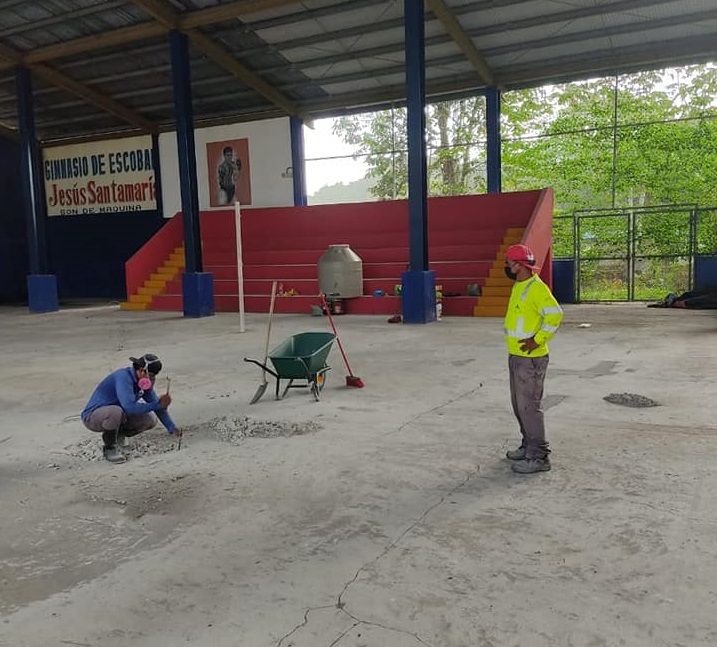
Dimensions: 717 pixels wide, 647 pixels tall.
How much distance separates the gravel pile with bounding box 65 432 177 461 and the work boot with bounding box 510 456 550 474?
8.75 feet

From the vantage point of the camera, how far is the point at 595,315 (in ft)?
46.6

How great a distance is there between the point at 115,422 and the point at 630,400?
15.3 ft

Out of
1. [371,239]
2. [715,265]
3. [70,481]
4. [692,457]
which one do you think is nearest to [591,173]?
[715,265]

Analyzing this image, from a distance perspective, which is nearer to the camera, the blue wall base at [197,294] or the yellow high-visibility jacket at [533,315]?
the yellow high-visibility jacket at [533,315]

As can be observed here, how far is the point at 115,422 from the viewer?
4.94 meters

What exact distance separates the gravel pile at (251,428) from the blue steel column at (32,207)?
15.4 metres

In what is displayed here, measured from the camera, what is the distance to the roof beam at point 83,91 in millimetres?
17875

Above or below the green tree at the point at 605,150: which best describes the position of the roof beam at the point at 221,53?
above

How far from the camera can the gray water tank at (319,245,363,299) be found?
15109 millimetres

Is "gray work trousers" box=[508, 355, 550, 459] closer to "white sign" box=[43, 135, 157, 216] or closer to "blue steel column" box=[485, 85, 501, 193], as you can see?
"blue steel column" box=[485, 85, 501, 193]

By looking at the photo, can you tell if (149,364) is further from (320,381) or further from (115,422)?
(320,381)

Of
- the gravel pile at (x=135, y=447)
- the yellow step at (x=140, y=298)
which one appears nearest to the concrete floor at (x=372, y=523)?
the gravel pile at (x=135, y=447)

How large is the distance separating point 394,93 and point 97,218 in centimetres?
1260

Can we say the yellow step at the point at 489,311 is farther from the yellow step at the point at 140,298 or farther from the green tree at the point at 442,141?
the green tree at the point at 442,141
